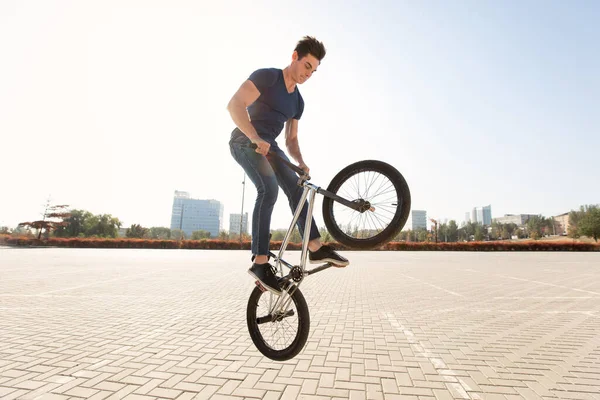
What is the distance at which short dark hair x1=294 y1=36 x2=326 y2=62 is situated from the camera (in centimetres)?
287

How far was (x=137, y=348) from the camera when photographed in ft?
16.4

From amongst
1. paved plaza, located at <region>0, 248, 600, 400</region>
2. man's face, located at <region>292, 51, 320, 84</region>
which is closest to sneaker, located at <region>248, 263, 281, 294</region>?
paved plaza, located at <region>0, 248, 600, 400</region>

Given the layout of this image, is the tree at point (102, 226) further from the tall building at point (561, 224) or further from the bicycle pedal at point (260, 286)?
the tall building at point (561, 224)

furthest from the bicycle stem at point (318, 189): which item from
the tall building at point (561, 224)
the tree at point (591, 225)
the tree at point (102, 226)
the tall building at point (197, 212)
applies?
the tall building at point (197, 212)

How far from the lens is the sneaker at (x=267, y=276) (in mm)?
2830

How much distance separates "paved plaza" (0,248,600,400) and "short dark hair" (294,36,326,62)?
11.2 feet

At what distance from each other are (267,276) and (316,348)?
280 cm

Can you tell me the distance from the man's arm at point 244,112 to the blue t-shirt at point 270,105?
15cm

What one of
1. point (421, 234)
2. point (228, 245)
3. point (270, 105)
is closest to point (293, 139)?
point (270, 105)

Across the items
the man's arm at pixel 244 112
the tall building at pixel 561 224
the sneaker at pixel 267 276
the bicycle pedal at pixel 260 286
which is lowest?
the bicycle pedal at pixel 260 286

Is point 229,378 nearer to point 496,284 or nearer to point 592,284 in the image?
point 496,284

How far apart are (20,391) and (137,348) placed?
1.59 m

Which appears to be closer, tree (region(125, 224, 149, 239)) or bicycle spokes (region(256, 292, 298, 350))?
bicycle spokes (region(256, 292, 298, 350))

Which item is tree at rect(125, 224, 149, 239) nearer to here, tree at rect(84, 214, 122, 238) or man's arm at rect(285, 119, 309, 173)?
tree at rect(84, 214, 122, 238)
